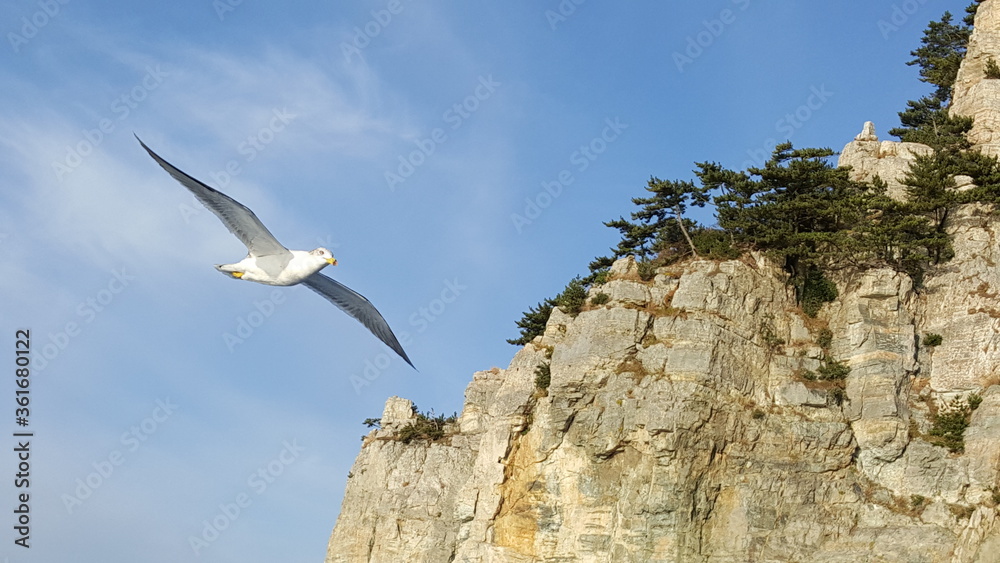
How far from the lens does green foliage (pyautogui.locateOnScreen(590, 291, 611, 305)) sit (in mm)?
41438

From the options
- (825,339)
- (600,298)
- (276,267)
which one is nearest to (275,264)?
(276,267)

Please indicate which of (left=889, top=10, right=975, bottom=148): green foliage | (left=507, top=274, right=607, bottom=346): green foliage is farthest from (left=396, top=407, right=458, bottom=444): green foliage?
(left=889, top=10, right=975, bottom=148): green foliage

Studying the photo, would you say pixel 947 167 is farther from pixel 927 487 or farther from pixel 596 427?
pixel 596 427

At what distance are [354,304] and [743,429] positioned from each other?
729 inches

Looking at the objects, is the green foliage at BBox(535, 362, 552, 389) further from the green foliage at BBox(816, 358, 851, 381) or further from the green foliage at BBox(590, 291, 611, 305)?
the green foliage at BBox(816, 358, 851, 381)

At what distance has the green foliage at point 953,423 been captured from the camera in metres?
36.6

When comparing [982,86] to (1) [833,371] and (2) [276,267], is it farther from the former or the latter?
(2) [276,267]

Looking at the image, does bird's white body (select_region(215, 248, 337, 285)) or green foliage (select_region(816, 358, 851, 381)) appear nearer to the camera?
bird's white body (select_region(215, 248, 337, 285))

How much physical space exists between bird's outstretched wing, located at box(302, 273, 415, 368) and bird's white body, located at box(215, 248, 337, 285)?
71cm

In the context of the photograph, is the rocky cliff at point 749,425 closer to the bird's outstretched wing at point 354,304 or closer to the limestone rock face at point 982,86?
the limestone rock face at point 982,86

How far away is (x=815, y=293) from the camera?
41.7 meters

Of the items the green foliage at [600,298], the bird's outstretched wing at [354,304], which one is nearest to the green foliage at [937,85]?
the green foliage at [600,298]

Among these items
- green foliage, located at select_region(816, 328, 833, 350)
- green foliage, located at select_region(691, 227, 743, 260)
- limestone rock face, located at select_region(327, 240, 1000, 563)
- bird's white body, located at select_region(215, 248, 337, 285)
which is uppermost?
green foliage, located at select_region(691, 227, 743, 260)

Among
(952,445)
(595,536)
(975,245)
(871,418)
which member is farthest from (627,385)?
(975,245)
